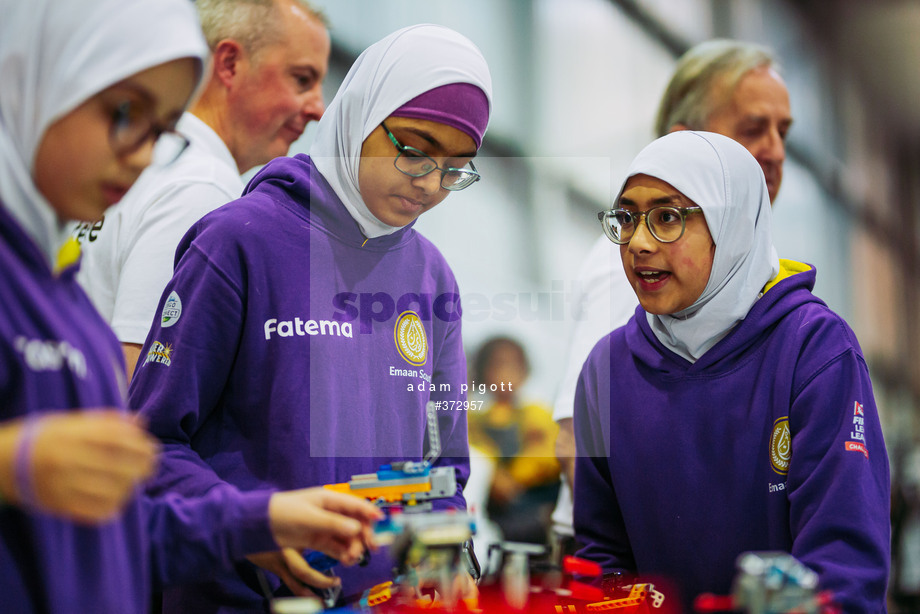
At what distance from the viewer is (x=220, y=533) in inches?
44.4

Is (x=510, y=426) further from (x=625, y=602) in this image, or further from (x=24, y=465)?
(x=24, y=465)

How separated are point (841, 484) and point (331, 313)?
0.85 meters

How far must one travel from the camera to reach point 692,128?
2.52 metres

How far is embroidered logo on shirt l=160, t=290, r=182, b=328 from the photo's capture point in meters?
1.43

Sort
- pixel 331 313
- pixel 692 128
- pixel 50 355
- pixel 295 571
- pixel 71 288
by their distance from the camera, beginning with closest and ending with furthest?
pixel 50 355 < pixel 71 288 < pixel 295 571 < pixel 331 313 < pixel 692 128

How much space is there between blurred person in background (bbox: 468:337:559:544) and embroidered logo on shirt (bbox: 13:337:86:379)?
2.98 feet

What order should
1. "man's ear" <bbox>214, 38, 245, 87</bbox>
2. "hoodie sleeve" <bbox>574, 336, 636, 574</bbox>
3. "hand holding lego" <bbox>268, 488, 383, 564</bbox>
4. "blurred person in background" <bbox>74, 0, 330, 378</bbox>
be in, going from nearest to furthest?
"hand holding lego" <bbox>268, 488, 383, 564</bbox> < "hoodie sleeve" <bbox>574, 336, 636, 574</bbox> < "blurred person in background" <bbox>74, 0, 330, 378</bbox> < "man's ear" <bbox>214, 38, 245, 87</bbox>

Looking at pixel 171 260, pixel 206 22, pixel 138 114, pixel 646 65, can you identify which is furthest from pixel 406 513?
pixel 646 65

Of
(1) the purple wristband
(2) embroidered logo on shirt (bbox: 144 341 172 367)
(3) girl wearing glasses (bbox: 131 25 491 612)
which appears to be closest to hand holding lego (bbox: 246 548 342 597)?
(3) girl wearing glasses (bbox: 131 25 491 612)

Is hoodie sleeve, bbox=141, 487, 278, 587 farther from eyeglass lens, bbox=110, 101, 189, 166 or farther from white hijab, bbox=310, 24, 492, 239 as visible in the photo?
white hijab, bbox=310, 24, 492, 239

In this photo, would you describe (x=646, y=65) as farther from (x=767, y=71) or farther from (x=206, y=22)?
(x=206, y=22)

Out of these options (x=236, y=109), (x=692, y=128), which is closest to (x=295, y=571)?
(x=236, y=109)

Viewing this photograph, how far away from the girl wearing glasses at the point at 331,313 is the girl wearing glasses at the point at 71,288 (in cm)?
33

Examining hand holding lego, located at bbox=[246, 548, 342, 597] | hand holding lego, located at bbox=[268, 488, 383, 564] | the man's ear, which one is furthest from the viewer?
the man's ear
